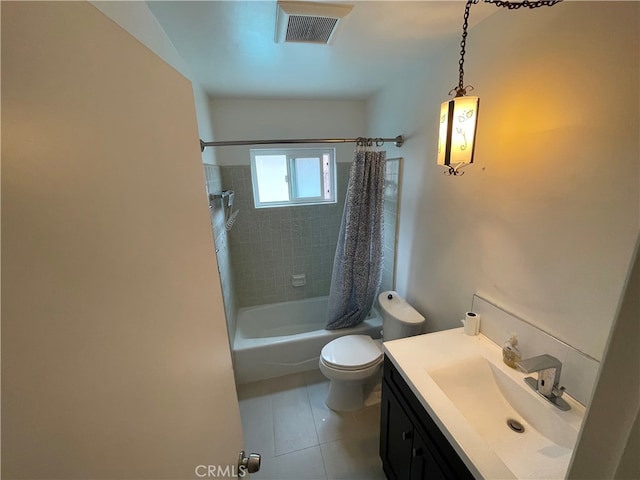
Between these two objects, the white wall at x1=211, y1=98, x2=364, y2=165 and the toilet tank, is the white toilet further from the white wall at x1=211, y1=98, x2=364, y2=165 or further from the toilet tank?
the white wall at x1=211, y1=98, x2=364, y2=165

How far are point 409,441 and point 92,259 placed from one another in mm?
1339

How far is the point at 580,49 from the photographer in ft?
2.72

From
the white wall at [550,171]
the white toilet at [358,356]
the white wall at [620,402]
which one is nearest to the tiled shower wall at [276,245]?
the white toilet at [358,356]

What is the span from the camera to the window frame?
2592mm

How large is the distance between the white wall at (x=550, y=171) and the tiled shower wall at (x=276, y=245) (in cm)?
115

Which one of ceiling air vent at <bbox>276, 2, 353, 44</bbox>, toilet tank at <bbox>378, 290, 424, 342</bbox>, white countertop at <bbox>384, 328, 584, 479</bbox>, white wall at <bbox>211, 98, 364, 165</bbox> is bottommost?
toilet tank at <bbox>378, 290, 424, 342</bbox>

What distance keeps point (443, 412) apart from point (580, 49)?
129cm

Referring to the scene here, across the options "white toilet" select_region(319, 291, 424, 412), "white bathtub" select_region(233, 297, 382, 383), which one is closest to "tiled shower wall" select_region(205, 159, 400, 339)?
"white bathtub" select_region(233, 297, 382, 383)

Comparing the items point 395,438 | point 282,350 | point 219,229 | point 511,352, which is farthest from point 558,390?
point 219,229

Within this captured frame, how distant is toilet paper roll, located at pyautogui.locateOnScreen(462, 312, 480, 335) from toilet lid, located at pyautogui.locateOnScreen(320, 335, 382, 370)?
649 millimetres

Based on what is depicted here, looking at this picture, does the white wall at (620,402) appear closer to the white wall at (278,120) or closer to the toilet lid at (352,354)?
the toilet lid at (352,354)

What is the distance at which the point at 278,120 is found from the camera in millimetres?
2432

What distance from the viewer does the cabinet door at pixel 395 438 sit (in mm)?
1135

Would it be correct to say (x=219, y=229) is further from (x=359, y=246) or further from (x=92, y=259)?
(x=92, y=259)
